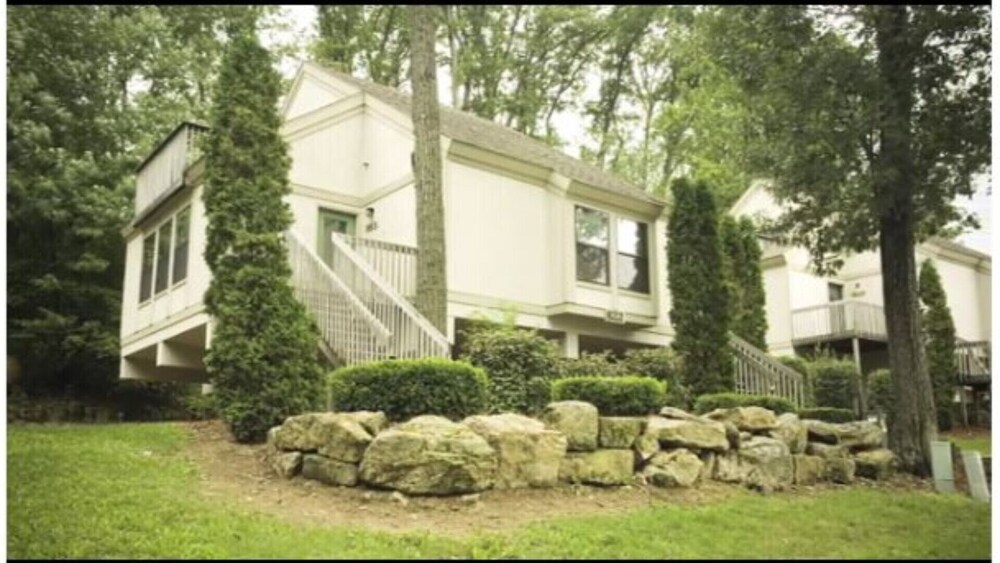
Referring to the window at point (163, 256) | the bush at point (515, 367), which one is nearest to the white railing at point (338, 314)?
the bush at point (515, 367)

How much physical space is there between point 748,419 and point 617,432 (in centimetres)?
180

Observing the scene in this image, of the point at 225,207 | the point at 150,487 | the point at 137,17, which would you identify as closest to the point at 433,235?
the point at 225,207

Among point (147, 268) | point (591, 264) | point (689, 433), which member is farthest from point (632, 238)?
point (147, 268)

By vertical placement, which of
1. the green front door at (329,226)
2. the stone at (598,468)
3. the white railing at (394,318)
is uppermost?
the green front door at (329,226)

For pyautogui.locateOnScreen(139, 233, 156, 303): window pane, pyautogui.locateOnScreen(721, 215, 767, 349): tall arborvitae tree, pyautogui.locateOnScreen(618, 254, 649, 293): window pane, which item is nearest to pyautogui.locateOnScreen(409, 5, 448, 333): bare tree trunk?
pyautogui.locateOnScreen(618, 254, 649, 293): window pane

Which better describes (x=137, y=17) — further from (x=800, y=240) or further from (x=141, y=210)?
(x=800, y=240)

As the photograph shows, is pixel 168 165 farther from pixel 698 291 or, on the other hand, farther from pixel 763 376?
pixel 763 376

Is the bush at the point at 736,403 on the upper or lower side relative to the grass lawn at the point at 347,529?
upper

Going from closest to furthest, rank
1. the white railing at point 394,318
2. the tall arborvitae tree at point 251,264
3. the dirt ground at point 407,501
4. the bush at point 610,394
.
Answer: the dirt ground at point 407,501, the bush at point 610,394, the tall arborvitae tree at point 251,264, the white railing at point 394,318

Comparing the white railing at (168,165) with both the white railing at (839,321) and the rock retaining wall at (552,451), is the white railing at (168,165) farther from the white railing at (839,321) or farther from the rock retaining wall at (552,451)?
the white railing at (839,321)

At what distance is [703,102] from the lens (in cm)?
1905

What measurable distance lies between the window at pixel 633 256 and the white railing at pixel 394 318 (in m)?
4.92

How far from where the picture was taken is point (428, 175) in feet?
29.9

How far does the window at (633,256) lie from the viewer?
12.9m
